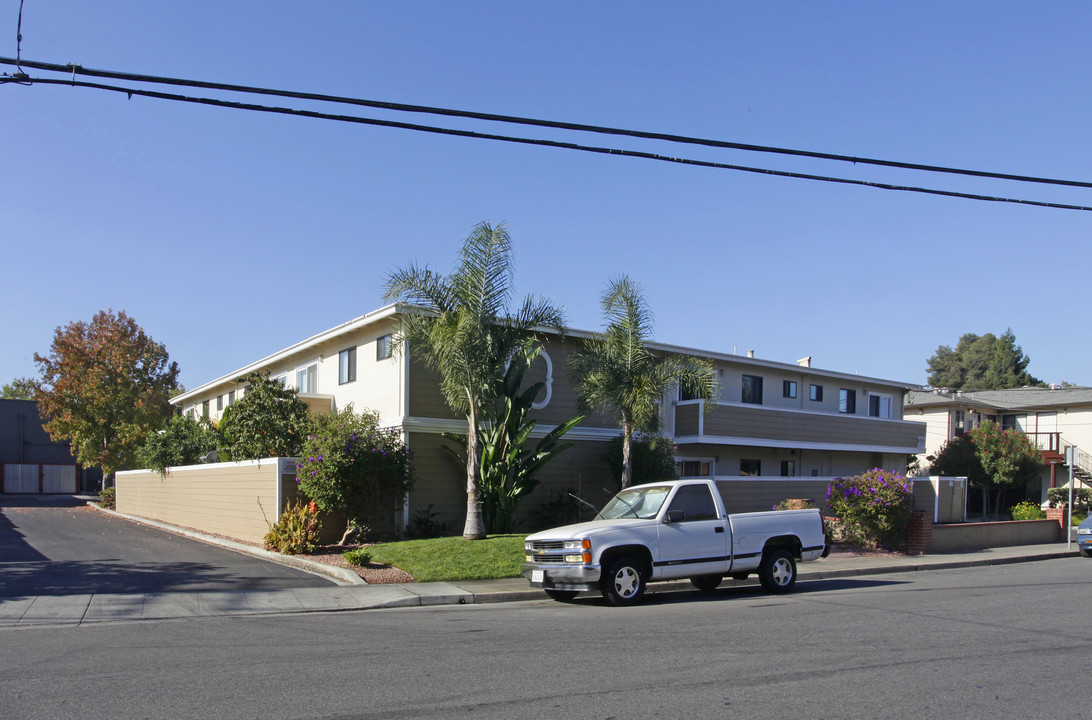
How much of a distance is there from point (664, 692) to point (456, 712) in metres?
1.79

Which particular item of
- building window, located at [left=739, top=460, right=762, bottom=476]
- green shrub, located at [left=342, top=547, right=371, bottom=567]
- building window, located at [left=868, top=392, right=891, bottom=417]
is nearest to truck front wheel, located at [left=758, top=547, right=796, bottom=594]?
green shrub, located at [left=342, top=547, right=371, bottom=567]

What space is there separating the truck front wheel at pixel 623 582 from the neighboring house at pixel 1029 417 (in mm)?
31226

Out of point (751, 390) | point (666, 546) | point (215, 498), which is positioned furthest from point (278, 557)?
point (751, 390)

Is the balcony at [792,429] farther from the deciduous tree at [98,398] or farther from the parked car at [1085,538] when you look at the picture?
the deciduous tree at [98,398]

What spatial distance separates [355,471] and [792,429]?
16.1m

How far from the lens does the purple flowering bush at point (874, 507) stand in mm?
20625

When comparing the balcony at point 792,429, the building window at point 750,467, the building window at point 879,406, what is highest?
the building window at point 879,406

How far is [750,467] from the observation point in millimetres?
29422

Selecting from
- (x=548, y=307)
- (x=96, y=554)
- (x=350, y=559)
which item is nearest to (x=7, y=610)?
(x=350, y=559)

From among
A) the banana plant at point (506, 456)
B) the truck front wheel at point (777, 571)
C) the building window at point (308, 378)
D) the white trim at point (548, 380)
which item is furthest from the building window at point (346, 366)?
the truck front wheel at point (777, 571)

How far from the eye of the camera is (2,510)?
3438cm

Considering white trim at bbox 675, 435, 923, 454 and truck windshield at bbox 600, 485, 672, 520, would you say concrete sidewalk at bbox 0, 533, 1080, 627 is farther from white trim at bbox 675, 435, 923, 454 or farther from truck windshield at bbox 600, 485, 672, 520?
white trim at bbox 675, 435, 923, 454

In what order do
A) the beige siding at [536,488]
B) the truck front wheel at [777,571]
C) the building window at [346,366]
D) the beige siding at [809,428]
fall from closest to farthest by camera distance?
the truck front wheel at [777,571] < the beige siding at [536,488] < the building window at [346,366] < the beige siding at [809,428]

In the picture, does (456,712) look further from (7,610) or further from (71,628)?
(7,610)
